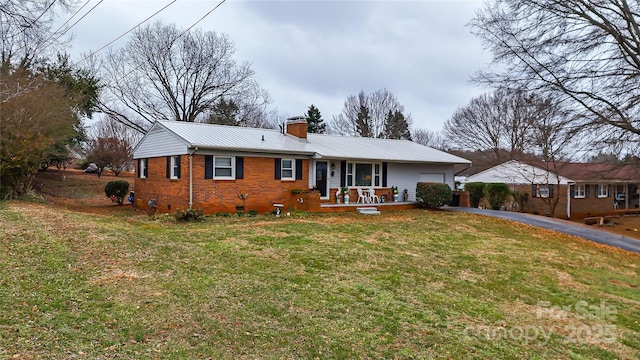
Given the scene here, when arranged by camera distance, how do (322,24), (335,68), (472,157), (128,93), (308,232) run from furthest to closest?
(472,157), (128,93), (335,68), (322,24), (308,232)

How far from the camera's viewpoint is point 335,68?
80.5 feet

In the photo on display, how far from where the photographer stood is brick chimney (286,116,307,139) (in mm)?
19234

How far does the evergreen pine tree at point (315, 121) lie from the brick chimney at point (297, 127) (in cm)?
2314

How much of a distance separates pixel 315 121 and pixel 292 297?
126ft

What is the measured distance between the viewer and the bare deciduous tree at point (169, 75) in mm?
29781

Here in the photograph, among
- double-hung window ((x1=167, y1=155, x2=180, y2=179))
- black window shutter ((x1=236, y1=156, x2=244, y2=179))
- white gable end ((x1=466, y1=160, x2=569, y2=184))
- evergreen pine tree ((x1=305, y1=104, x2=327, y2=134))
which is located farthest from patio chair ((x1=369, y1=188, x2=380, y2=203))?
evergreen pine tree ((x1=305, y1=104, x2=327, y2=134))

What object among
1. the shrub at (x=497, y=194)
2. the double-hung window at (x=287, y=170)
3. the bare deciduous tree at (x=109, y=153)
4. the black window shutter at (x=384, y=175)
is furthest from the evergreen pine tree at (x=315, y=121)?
the double-hung window at (x=287, y=170)

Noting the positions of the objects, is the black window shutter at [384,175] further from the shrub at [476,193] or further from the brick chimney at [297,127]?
the shrub at [476,193]

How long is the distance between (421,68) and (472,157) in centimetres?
2471

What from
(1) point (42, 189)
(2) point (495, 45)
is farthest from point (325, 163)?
(1) point (42, 189)

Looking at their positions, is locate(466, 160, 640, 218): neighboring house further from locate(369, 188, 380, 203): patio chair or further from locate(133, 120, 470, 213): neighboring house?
locate(369, 188, 380, 203): patio chair

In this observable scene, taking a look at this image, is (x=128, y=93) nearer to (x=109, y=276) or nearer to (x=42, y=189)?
(x=42, y=189)

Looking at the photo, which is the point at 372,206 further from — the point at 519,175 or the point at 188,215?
the point at 519,175

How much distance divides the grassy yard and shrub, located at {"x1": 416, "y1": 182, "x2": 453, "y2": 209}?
8.37 metres
